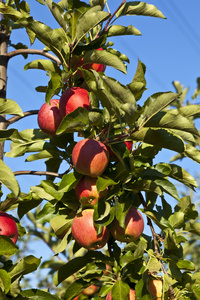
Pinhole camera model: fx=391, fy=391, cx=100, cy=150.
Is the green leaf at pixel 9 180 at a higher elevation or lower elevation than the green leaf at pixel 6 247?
higher

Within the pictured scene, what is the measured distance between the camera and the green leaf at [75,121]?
58.3 inches

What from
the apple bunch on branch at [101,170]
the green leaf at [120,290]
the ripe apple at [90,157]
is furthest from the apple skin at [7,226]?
the green leaf at [120,290]

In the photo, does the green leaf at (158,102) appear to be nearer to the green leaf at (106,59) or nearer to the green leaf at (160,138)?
the green leaf at (160,138)

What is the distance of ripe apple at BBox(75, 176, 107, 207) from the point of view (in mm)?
1599

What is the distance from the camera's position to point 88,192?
1.60 metres

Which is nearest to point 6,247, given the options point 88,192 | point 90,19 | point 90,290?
point 88,192

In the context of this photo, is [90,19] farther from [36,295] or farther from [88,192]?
[36,295]

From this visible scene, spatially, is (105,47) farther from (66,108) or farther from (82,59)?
(66,108)

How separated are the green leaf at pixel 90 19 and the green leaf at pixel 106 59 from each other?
4.0 inches

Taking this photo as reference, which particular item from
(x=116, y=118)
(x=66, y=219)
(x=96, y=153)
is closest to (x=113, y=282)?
(x=66, y=219)

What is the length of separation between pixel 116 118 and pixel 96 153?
178mm

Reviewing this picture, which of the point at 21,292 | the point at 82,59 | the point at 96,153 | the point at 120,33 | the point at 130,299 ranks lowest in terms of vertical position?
the point at 130,299

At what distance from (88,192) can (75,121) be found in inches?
11.8

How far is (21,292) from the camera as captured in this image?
1.57 metres
